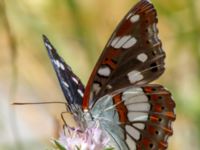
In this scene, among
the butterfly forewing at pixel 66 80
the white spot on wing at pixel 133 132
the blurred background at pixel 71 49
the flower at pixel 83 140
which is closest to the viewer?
the flower at pixel 83 140

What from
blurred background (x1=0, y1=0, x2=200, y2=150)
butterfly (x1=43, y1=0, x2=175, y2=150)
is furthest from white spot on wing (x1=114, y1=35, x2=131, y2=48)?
blurred background (x1=0, y1=0, x2=200, y2=150)

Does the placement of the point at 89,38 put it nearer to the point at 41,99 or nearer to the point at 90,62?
the point at 90,62

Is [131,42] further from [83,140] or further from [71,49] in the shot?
[71,49]

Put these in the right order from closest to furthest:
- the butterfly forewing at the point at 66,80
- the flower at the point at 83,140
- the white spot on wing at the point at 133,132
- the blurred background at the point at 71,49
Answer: the flower at the point at 83,140 < the butterfly forewing at the point at 66,80 < the white spot on wing at the point at 133,132 < the blurred background at the point at 71,49

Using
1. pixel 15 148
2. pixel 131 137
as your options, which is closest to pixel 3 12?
pixel 15 148

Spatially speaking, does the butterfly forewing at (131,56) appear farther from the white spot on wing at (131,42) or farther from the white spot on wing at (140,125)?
the white spot on wing at (140,125)

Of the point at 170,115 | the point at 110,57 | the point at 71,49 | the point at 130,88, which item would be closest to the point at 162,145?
the point at 170,115

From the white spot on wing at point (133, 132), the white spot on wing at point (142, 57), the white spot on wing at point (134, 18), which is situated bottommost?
the white spot on wing at point (133, 132)

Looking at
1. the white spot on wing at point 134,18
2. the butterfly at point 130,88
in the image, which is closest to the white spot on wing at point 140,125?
the butterfly at point 130,88
